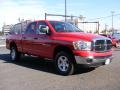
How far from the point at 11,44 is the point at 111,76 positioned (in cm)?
604

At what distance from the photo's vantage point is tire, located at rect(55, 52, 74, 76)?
28.4 feet

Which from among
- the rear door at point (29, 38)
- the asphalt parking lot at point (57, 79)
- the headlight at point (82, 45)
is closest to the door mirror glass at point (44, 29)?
the rear door at point (29, 38)

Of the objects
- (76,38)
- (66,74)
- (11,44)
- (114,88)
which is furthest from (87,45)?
(11,44)

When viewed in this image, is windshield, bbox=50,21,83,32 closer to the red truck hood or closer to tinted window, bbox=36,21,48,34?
tinted window, bbox=36,21,48,34

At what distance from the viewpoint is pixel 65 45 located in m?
8.73

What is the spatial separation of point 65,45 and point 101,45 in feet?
3.76

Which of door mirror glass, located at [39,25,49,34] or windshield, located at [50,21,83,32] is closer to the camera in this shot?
door mirror glass, located at [39,25,49,34]

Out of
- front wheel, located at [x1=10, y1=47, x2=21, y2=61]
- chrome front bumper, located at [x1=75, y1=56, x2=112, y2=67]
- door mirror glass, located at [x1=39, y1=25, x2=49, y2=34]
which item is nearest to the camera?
chrome front bumper, located at [x1=75, y1=56, x2=112, y2=67]

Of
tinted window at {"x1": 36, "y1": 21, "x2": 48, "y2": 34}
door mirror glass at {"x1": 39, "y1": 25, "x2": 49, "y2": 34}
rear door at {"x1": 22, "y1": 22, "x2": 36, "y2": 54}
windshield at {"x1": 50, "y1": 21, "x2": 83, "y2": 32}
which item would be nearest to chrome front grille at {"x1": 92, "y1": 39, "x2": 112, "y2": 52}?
windshield at {"x1": 50, "y1": 21, "x2": 83, "y2": 32}

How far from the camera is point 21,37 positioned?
11617 millimetres

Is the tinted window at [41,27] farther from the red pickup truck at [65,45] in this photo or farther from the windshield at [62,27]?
the windshield at [62,27]

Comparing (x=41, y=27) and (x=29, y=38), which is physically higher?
(x=41, y=27)

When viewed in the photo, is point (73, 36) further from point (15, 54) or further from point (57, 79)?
point (15, 54)

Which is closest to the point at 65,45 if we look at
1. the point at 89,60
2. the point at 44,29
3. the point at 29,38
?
the point at 89,60
